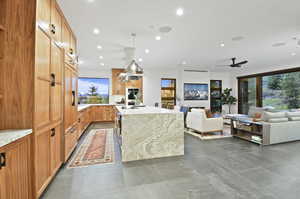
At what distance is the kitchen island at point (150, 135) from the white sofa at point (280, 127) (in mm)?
2509

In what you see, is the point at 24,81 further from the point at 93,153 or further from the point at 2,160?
the point at 93,153

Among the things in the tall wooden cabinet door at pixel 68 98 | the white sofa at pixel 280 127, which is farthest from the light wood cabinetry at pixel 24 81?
the white sofa at pixel 280 127

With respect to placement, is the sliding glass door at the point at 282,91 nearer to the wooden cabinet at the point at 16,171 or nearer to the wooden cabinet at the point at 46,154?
the wooden cabinet at the point at 46,154

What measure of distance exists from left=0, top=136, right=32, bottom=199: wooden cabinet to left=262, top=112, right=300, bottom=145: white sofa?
196 inches

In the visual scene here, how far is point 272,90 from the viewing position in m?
7.55

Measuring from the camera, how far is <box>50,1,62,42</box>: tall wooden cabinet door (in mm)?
2186

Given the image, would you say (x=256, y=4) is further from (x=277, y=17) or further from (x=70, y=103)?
(x=70, y=103)

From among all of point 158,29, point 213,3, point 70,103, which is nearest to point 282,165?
point 213,3

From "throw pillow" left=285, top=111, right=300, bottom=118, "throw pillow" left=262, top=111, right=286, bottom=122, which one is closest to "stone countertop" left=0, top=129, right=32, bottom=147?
"throw pillow" left=262, top=111, right=286, bottom=122

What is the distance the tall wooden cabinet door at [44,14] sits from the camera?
1742 millimetres

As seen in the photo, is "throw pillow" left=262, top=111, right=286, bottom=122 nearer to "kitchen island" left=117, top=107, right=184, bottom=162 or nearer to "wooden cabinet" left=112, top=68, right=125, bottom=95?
"kitchen island" left=117, top=107, right=184, bottom=162

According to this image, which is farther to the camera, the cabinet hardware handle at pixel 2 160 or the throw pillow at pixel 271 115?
the throw pillow at pixel 271 115

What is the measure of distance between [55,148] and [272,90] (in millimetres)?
9754

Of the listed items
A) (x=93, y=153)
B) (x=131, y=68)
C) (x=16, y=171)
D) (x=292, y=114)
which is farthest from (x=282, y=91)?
(x=16, y=171)
